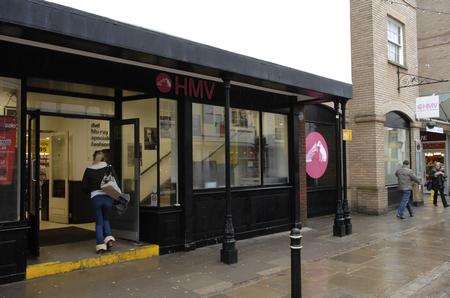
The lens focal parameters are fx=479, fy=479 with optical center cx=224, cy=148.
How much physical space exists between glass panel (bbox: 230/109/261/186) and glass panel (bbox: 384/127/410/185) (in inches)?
276

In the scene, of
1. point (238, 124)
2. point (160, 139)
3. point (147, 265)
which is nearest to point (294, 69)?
point (238, 124)

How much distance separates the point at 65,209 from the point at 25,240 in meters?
4.40

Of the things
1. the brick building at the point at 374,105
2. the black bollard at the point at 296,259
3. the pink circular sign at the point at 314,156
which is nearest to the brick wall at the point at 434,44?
the brick building at the point at 374,105

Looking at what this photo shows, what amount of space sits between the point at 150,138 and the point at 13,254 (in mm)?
3236

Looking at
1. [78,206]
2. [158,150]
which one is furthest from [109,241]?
[78,206]

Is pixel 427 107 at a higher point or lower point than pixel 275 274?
higher

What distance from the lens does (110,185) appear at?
786 centimetres

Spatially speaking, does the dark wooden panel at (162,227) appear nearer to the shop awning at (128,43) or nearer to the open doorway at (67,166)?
the open doorway at (67,166)

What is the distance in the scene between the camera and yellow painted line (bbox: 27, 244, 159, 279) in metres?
6.74

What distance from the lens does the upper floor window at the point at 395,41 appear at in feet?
53.7

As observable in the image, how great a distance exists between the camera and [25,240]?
6598 millimetres

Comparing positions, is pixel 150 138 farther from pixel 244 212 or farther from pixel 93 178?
pixel 244 212

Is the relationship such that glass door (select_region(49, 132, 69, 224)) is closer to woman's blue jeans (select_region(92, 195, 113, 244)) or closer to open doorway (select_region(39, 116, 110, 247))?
open doorway (select_region(39, 116, 110, 247))

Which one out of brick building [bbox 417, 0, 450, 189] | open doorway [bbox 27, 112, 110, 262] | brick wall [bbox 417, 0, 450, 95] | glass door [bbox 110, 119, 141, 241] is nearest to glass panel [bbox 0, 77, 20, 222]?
glass door [bbox 110, 119, 141, 241]
